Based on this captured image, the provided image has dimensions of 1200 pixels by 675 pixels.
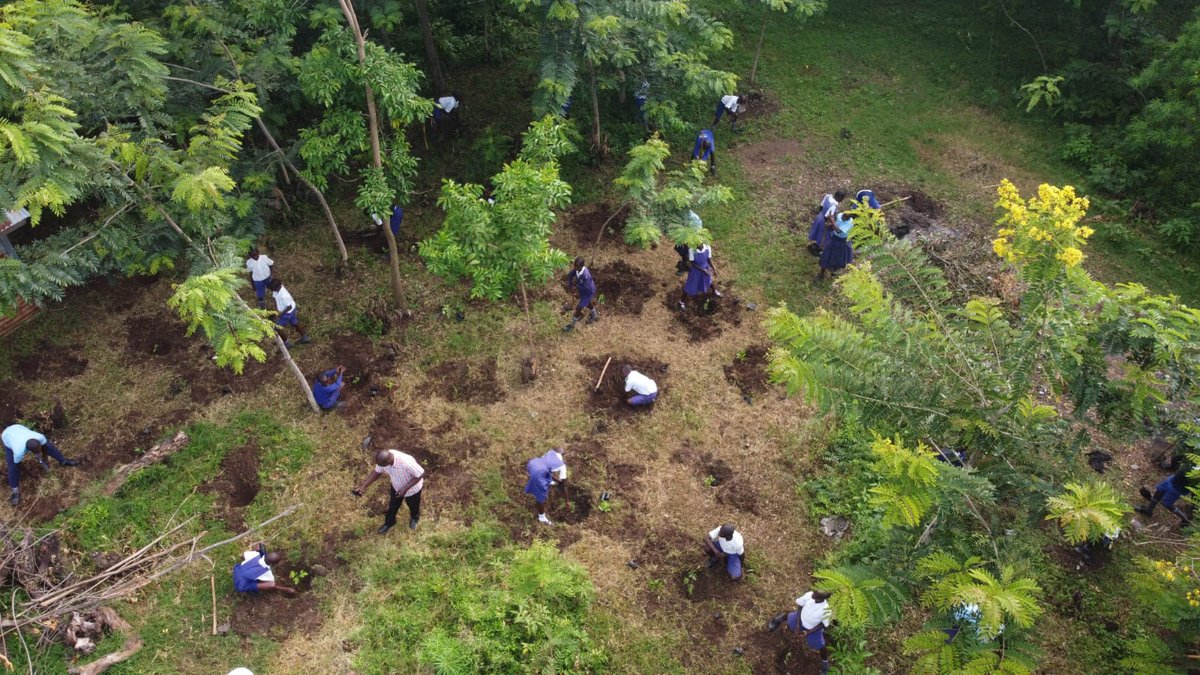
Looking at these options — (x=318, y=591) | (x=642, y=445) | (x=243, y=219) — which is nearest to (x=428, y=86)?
(x=243, y=219)

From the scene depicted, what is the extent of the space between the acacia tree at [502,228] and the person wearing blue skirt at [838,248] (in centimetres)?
496

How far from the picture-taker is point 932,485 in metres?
5.74

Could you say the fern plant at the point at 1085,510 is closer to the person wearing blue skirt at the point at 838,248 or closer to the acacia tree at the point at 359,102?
the person wearing blue skirt at the point at 838,248

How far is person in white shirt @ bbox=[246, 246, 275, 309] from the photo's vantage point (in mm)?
11352

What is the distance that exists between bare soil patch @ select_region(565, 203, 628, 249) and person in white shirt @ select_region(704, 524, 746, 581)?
20.1ft

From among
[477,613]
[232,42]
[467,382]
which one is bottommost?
[477,613]

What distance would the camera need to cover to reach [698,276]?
11.7 m

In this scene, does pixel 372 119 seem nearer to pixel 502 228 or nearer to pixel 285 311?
→ pixel 502 228

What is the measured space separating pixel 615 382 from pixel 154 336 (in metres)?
7.28

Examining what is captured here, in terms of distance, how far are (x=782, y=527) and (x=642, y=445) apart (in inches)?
83.8

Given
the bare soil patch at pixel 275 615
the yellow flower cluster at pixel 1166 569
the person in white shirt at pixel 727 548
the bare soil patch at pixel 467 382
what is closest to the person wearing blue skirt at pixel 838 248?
the person in white shirt at pixel 727 548

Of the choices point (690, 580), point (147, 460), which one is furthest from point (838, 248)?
point (147, 460)

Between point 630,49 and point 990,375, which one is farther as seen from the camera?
point 630,49

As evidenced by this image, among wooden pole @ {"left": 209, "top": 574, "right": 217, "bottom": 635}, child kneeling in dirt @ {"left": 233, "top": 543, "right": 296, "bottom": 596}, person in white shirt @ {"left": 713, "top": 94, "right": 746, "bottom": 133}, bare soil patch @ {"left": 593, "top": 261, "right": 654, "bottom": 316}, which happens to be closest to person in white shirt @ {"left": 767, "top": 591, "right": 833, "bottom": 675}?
bare soil patch @ {"left": 593, "top": 261, "right": 654, "bottom": 316}
